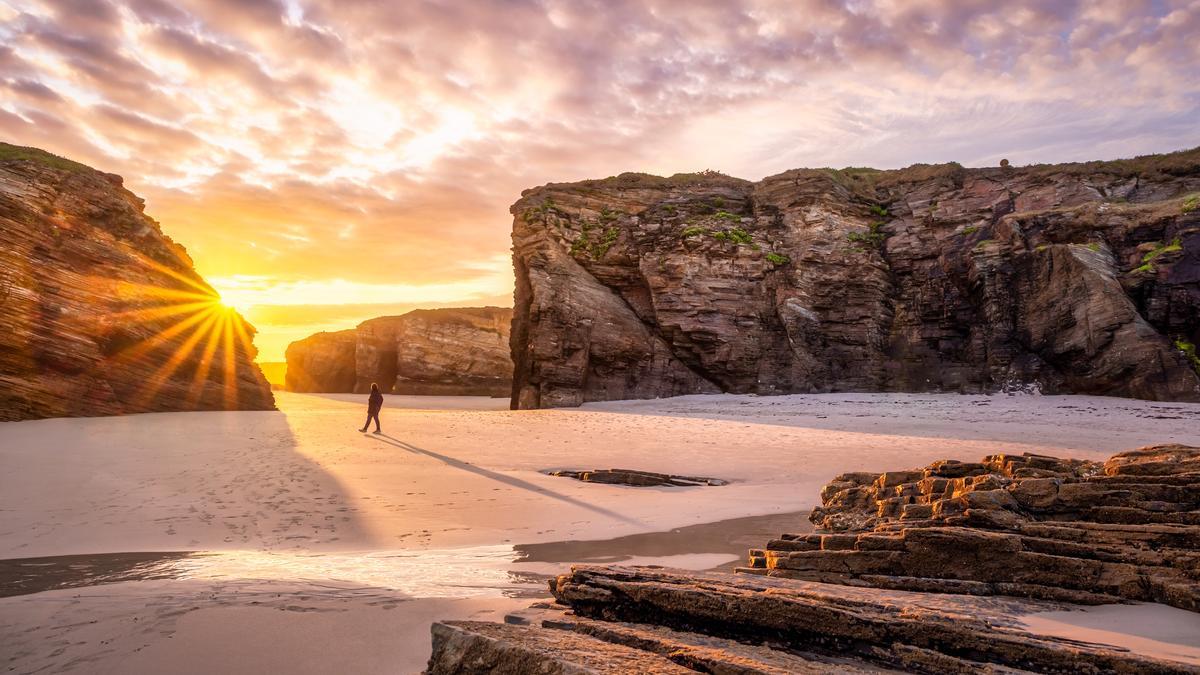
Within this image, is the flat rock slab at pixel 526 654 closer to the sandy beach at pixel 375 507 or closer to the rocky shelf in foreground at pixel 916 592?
the rocky shelf in foreground at pixel 916 592

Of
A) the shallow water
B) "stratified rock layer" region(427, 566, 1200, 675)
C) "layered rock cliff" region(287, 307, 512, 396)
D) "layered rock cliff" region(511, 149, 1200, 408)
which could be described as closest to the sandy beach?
the shallow water

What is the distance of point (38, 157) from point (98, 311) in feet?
19.1

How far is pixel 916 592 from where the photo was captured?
13.1ft

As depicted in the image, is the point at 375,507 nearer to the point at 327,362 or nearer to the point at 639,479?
the point at 639,479

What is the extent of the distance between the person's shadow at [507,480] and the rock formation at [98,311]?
26.8 ft

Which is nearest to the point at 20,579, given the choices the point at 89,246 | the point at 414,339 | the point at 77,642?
the point at 77,642

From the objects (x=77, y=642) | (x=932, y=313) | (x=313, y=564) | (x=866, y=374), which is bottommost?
(x=313, y=564)

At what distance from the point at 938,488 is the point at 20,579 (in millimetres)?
8415

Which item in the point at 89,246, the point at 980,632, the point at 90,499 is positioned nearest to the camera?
the point at 980,632

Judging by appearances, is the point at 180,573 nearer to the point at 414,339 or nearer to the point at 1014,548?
the point at 1014,548

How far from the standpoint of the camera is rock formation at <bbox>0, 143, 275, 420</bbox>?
14.9 metres

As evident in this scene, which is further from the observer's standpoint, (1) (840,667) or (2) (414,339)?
(2) (414,339)

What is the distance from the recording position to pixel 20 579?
4.66m

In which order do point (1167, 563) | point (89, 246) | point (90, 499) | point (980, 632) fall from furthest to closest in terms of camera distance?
point (89, 246) < point (90, 499) < point (1167, 563) < point (980, 632)
